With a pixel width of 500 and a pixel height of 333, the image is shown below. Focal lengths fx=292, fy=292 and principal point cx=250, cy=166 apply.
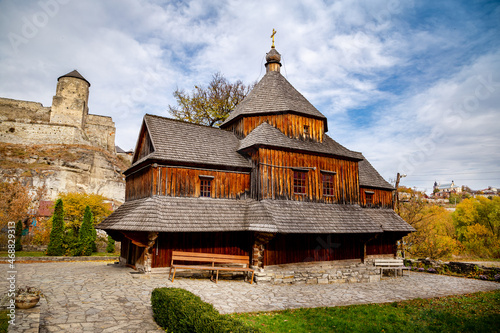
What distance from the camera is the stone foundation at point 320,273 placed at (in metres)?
12.9

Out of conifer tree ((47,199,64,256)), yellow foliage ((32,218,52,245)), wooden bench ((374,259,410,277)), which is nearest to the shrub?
conifer tree ((47,199,64,256))

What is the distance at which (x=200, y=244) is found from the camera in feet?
43.2

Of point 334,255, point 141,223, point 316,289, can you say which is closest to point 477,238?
point 334,255

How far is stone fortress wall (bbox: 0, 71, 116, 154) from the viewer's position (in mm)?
46000

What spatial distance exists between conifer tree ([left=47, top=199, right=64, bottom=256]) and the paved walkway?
10.5 m

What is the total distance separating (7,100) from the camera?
4806 centimetres

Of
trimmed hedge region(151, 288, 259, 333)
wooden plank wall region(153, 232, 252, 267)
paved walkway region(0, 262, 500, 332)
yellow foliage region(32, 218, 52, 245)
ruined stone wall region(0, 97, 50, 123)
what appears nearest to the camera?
trimmed hedge region(151, 288, 259, 333)

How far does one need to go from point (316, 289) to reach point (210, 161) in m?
7.42

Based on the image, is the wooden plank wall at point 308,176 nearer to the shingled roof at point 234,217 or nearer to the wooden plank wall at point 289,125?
the shingled roof at point 234,217

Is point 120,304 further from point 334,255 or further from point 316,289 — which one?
point 334,255

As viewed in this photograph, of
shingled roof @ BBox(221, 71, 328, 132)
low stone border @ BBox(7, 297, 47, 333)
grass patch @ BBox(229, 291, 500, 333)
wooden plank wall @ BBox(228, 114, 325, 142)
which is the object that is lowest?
grass patch @ BBox(229, 291, 500, 333)

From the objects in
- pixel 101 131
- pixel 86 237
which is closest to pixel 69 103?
pixel 101 131

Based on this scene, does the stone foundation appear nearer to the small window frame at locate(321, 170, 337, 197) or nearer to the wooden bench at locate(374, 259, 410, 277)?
the wooden bench at locate(374, 259, 410, 277)

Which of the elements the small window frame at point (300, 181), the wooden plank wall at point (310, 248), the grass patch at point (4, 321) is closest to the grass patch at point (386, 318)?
the wooden plank wall at point (310, 248)
